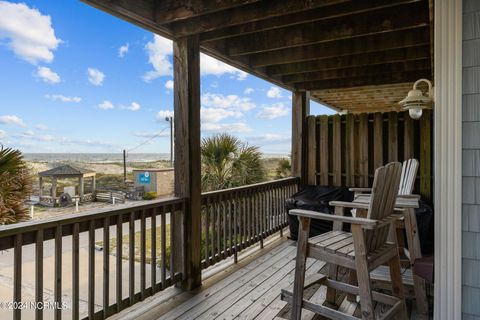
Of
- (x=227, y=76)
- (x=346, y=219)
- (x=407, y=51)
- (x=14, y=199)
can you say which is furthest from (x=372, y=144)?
(x=227, y=76)

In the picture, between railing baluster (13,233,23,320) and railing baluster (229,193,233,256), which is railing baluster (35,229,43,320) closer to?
railing baluster (13,233,23,320)

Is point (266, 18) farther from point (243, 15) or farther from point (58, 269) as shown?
point (58, 269)

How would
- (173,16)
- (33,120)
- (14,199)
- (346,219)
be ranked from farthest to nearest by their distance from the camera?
(33,120) → (173,16) → (14,199) → (346,219)

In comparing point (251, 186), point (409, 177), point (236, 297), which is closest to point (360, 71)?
point (409, 177)

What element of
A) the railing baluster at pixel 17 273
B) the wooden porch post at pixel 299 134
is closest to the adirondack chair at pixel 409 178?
the wooden porch post at pixel 299 134

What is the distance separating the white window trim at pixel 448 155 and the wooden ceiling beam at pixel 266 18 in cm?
105

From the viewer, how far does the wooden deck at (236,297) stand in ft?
7.66

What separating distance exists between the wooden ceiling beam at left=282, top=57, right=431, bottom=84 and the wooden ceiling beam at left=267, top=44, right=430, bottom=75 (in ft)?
1.23

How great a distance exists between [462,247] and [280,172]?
19.3ft

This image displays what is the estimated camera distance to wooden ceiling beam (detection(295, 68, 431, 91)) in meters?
4.55

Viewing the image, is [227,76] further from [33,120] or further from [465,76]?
[465,76]

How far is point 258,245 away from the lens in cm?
422

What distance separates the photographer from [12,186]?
2.30m

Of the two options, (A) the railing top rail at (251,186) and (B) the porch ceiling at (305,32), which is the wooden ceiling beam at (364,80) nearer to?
(B) the porch ceiling at (305,32)
